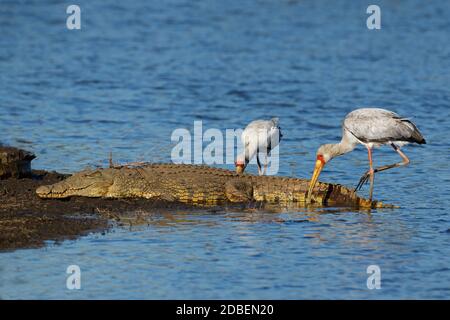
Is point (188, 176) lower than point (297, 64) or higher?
lower

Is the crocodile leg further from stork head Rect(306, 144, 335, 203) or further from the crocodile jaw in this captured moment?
the crocodile jaw

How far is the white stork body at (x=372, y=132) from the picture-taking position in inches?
497

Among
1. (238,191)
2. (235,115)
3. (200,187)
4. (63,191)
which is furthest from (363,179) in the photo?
(235,115)

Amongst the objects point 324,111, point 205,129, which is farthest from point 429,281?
point 324,111

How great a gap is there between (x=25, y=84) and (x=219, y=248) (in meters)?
12.0

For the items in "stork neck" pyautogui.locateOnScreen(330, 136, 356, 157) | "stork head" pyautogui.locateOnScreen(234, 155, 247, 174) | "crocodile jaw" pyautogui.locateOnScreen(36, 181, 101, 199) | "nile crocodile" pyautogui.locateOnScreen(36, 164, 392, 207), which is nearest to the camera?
"crocodile jaw" pyautogui.locateOnScreen(36, 181, 101, 199)

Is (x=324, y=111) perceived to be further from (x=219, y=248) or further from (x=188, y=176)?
(x=219, y=248)

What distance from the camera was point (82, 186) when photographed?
12023 millimetres

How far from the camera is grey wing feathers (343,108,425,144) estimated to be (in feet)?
41.4

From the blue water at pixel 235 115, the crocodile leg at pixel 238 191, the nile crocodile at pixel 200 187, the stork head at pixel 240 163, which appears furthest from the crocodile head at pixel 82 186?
the stork head at pixel 240 163

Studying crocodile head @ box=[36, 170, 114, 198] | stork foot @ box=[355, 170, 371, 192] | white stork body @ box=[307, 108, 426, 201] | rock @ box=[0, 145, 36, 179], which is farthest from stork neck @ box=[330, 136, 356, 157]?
rock @ box=[0, 145, 36, 179]

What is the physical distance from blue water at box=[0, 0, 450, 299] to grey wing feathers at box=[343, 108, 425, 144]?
2.60ft

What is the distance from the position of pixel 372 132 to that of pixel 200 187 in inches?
94.2
